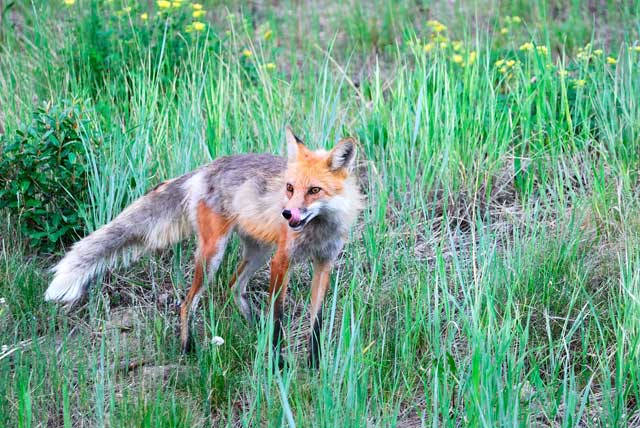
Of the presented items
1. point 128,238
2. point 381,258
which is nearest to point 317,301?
point 381,258

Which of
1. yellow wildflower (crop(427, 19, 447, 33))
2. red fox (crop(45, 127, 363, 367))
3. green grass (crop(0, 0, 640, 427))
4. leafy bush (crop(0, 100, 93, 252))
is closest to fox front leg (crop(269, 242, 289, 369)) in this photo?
red fox (crop(45, 127, 363, 367))

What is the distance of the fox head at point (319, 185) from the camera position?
4.57 m

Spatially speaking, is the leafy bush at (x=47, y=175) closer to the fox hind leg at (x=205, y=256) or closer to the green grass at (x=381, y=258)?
the green grass at (x=381, y=258)

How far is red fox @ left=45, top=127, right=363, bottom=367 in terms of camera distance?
4742 mm

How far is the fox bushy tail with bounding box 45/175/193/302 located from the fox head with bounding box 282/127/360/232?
2.72 feet

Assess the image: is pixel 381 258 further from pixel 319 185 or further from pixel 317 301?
pixel 319 185

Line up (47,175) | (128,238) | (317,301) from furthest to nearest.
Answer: (47,175)
(128,238)
(317,301)

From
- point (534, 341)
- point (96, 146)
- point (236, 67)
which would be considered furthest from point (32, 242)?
point (534, 341)

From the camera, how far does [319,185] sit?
15.3ft

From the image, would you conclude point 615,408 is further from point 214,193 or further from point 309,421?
point 214,193

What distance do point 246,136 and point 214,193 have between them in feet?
3.82

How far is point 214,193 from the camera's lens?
16.7 ft

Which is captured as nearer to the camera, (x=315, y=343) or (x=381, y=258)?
(x=315, y=343)

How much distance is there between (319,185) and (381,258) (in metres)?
0.73
